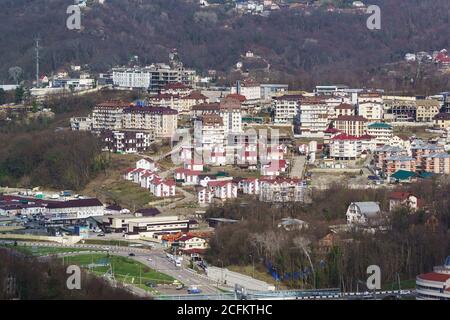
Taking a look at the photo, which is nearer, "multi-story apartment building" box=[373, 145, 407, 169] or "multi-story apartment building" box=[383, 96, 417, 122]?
"multi-story apartment building" box=[373, 145, 407, 169]

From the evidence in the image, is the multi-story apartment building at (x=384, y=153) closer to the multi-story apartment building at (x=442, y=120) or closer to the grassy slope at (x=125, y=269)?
Answer: the multi-story apartment building at (x=442, y=120)

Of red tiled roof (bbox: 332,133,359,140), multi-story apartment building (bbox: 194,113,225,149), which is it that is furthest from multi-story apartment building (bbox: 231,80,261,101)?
red tiled roof (bbox: 332,133,359,140)

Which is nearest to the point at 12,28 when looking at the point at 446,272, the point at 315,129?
the point at 315,129

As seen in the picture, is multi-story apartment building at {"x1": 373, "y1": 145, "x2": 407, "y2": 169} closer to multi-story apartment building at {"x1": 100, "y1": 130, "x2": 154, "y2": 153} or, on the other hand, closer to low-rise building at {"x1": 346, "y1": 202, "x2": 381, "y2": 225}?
low-rise building at {"x1": 346, "y1": 202, "x2": 381, "y2": 225}

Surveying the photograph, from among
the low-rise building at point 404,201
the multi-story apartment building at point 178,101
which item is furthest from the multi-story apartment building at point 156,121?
the low-rise building at point 404,201

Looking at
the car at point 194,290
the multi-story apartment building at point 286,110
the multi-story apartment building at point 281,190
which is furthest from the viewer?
the multi-story apartment building at point 286,110
